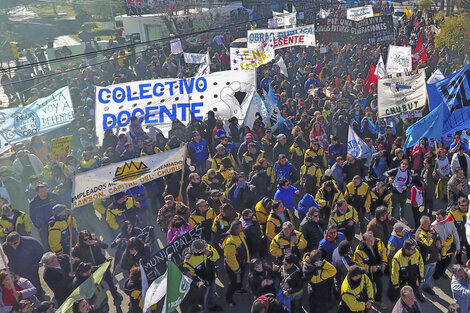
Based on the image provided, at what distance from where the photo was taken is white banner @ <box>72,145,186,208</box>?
24.8 ft

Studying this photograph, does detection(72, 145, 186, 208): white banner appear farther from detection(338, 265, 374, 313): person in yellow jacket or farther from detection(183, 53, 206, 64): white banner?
detection(183, 53, 206, 64): white banner

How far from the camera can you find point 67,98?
472 inches

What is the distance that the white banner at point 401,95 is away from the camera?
1056 cm

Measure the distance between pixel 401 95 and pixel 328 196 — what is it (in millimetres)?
3838

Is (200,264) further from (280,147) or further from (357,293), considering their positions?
(280,147)

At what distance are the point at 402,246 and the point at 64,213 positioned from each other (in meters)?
5.23

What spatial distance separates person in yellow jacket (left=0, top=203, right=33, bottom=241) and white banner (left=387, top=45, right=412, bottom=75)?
1113 cm

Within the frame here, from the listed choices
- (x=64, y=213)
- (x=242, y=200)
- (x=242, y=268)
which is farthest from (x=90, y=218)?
(x=242, y=268)

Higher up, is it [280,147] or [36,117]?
[36,117]

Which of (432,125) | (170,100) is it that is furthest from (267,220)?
(170,100)

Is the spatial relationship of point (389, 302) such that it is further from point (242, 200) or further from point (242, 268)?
point (242, 200)

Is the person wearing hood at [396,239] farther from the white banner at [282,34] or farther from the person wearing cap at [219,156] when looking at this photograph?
the white banner at [282,34]

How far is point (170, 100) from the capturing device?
11.9 meters

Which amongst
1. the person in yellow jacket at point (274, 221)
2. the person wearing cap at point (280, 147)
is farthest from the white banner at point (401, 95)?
the person in yellow jacket at point (274, 221)
